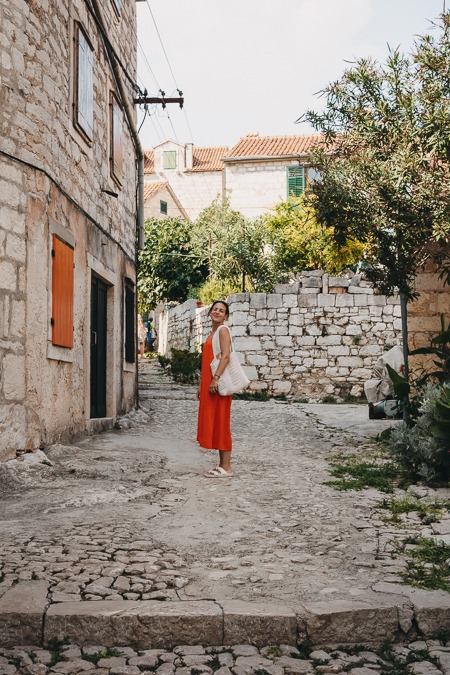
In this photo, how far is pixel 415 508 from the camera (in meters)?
5.41

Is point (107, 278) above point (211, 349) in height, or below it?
above

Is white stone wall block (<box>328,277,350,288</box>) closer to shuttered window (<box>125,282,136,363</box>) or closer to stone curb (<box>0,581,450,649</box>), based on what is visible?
shuttered window (<box>125,282,136,363</box>)

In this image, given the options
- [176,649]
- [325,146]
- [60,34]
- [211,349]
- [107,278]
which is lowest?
[176,649]

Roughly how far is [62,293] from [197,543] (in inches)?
158

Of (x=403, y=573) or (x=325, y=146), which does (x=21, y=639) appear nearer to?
(x=403, y=573)

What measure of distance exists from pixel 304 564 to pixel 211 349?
3176 mm

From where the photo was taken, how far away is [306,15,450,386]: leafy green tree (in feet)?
24.3

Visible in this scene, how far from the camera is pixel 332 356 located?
16.0m

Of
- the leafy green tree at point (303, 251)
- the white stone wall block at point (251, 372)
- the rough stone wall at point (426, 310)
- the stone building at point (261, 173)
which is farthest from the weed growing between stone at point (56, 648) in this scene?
the stone building at point (261, 173)

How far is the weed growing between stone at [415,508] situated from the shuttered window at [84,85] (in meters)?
5.59

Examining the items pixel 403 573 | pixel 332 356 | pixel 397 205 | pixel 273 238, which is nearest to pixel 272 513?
pixel 403 573

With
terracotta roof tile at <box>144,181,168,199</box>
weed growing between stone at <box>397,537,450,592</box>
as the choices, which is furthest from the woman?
terracotta roof tile at <box>144,181,168,199</box>

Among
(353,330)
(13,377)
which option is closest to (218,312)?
(13,377)

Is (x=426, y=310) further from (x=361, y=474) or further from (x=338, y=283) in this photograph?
(x=338, y=283)
